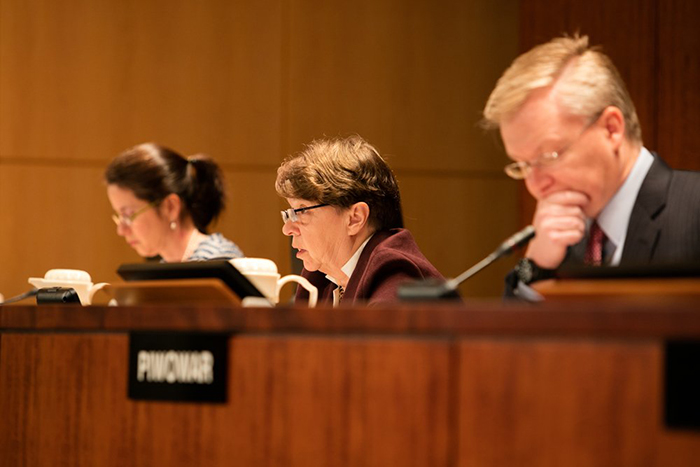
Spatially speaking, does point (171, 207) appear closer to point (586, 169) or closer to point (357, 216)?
point (357, 216)

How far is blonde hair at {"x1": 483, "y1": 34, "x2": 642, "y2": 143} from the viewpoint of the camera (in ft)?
5.24

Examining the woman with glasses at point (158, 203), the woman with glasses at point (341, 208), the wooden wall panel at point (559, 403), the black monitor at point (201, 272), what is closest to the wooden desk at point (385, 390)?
the wooden wall panel at point (559, 403)

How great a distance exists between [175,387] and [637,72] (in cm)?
287

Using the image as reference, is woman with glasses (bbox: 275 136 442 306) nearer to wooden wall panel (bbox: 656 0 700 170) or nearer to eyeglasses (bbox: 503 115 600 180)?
eyeglasses (bbox: 503 115 600 180)

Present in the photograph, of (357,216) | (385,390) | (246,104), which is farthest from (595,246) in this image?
(246,104)

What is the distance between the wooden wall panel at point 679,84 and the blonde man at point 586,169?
194cm

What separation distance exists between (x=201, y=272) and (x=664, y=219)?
84cm

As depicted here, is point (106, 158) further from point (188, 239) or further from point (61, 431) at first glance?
point (61, 431)

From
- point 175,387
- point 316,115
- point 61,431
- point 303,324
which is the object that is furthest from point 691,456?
point 316,115

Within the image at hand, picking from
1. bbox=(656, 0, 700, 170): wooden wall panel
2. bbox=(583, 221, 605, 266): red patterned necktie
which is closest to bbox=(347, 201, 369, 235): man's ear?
bbox=(583, 221, 605, 266): red patterned necktie

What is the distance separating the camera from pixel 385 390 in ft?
3.33

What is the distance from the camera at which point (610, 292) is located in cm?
97

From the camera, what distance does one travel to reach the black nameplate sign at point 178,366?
1.12 meters

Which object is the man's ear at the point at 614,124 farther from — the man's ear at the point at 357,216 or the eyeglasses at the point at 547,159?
the man's ear at the point at 357,216
